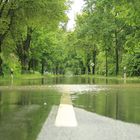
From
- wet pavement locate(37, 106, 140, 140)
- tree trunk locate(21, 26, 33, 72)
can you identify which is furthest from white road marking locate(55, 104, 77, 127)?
tree trunk locate(21, 26, 33, 72)

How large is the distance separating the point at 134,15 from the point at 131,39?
18.1 m

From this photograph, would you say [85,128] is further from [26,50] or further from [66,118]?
[26,50]

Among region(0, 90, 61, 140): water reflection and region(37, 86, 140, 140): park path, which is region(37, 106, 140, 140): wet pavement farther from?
region(0, 90, 61, 140): water reflection

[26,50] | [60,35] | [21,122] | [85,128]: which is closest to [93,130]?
[85,128]

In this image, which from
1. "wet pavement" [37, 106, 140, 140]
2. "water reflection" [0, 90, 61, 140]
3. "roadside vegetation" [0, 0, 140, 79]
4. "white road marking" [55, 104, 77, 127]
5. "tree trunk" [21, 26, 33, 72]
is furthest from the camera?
"tree trunk" [21, 26, 33, 72]

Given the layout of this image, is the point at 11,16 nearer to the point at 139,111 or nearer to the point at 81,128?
the point at 139,111

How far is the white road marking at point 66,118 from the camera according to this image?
9.56m

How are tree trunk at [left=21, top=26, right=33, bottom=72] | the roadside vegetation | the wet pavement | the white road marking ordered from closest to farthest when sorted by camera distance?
1. the wet pavement
2. the white road marking
3. the roadside vegetation
4. tree trunk at [left=21, top=26, right=33, bottom=72]

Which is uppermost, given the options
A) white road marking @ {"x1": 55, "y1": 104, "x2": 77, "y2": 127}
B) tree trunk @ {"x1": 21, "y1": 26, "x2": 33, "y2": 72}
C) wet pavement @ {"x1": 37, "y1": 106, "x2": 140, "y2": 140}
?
tree trunk @ {"x1": 21, "y1": 26, "x2": 33, "y2": 72}

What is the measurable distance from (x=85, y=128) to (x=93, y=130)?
298mm

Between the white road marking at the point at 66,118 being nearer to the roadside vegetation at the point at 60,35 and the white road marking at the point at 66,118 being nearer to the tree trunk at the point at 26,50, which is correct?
the roadside vegetation at the point at 60,35

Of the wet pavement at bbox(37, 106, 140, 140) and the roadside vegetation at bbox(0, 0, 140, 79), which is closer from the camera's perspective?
the wet pavement at bbox(37, 106, 140, 140)

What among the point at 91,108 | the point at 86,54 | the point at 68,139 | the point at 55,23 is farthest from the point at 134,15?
the point at 86,54

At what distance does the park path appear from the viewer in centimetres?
793
